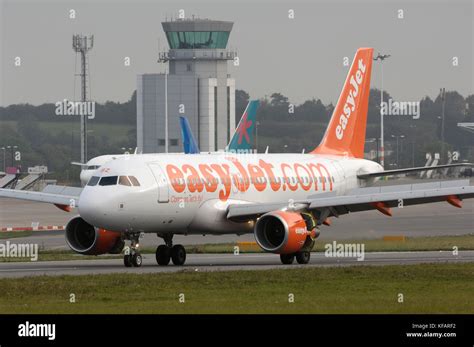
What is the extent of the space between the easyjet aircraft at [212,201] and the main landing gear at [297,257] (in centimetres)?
3

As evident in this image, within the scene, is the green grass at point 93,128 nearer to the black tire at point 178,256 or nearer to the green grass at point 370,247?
the green grass at point 370,247

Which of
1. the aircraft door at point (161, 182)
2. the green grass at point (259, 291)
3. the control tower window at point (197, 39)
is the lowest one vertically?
the green grass at point (259, 291)

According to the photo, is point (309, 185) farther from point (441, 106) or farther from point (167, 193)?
point (441, 106)

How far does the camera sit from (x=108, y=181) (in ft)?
132

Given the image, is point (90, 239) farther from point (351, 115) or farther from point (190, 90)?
point (190, 90)

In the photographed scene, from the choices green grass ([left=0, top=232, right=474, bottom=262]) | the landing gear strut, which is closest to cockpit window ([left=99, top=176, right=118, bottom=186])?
the landing gear strut

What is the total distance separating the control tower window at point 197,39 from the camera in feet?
441

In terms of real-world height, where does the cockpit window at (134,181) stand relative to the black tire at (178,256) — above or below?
above

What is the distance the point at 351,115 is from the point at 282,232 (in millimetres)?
12935

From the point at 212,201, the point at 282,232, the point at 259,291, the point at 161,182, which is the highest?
the point at 161,182

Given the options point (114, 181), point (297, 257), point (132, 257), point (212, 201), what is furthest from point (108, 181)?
point (297, 257)

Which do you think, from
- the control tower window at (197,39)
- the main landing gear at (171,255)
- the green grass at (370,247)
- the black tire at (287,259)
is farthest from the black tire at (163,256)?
the control tower window at (197,39)

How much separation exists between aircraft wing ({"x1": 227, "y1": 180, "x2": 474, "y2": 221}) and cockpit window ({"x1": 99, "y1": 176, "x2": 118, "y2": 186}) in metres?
4.91
